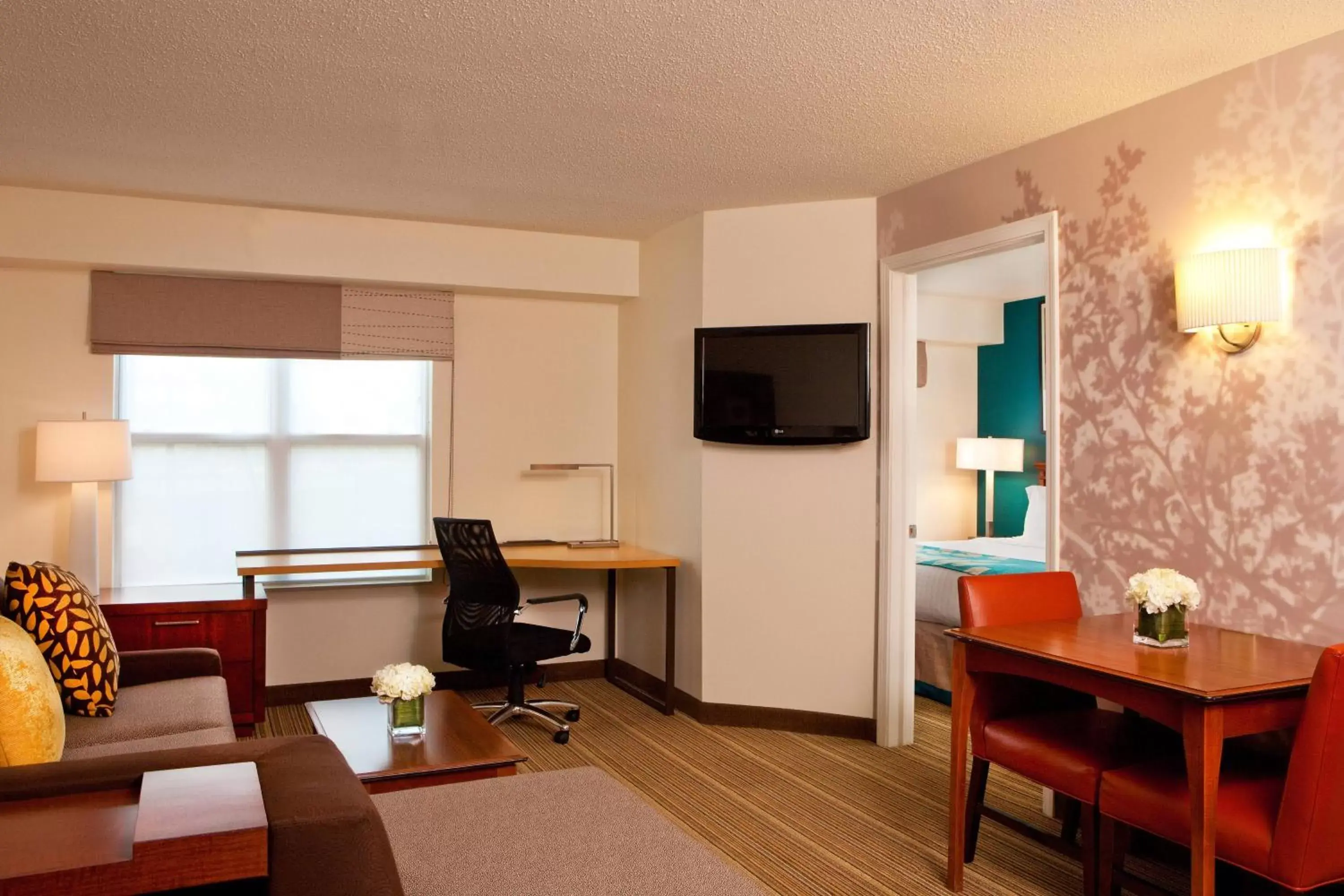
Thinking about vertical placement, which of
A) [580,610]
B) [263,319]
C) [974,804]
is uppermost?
[263,319]

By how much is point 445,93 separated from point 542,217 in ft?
5.43

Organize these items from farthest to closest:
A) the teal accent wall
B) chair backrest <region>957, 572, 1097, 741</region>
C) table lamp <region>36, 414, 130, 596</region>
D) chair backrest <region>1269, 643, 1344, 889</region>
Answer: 1. the teal accent wall
2. table lamp <region>36, 414, 130, 596</region>
3. chair backrest <region>957, 572, 1097, 741</region>
4. chair backrest <region>1269, 643, 1344, 889</region>

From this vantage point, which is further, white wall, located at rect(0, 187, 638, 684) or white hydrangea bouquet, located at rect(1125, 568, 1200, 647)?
white wall, located at rect(0, 187, 638, 684)

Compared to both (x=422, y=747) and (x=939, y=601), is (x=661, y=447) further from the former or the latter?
(x=422, y=747)

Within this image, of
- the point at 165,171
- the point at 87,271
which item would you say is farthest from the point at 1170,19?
the point at 87,271

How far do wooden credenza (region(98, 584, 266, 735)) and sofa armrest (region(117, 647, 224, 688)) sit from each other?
447 millimetres

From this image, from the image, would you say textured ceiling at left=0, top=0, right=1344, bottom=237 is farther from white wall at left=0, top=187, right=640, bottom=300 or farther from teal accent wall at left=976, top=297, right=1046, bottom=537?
teal accent wall at left=976, top=297, right=1046, bottom=537

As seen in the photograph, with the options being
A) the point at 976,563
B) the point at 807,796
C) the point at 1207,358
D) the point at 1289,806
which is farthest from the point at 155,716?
the point at 976,563

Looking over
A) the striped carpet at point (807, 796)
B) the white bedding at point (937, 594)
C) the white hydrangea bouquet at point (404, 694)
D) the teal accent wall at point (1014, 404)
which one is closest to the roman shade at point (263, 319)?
the striped carpet at point (807, 796)

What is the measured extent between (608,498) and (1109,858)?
11.3ft

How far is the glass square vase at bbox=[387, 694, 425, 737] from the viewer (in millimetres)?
3186

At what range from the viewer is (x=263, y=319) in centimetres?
474

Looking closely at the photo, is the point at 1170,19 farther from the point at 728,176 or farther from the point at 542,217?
the point at 542,217

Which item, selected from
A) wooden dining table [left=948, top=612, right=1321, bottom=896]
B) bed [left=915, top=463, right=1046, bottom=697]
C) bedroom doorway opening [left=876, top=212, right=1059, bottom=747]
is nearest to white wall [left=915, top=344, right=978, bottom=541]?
bedroom doorway opening [left=876, top=212, right=1059, bottom=747]
